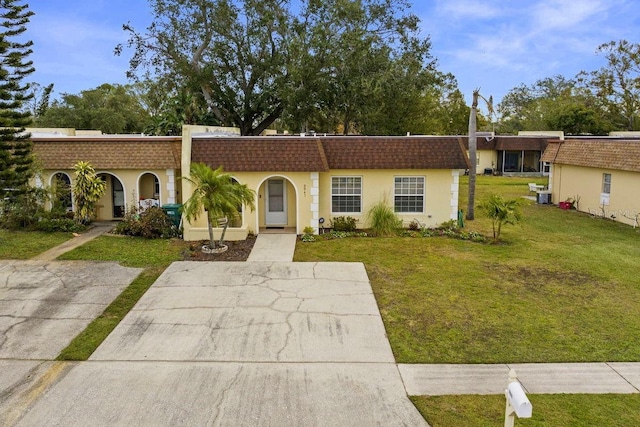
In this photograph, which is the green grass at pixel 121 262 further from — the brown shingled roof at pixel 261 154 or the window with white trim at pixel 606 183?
the window with white trim at pixel 606 183

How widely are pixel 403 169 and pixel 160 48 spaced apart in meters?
21.0

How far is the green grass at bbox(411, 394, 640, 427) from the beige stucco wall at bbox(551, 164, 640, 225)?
14873mm

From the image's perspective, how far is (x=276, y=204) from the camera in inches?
720

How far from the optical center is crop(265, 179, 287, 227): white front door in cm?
1814

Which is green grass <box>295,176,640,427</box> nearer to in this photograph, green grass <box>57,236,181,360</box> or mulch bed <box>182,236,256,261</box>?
mulch bed <box>182,236,256,261</box>

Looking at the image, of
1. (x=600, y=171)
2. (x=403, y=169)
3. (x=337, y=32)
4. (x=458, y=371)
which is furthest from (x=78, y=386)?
(x=337, y=32)

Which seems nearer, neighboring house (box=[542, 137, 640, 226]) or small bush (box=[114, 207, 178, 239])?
small bush (box=[114, 207, 178, 239])

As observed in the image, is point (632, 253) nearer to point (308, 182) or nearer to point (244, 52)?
point (308, 182)

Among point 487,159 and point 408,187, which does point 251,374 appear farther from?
point 487,159

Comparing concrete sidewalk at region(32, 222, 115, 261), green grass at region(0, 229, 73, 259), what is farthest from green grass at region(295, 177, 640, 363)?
green grass at region(0, 229, 73, 259)

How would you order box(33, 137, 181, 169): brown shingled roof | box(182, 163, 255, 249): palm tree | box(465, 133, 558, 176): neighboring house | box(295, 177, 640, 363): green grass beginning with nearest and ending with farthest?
1. box(295, 177, 640, 363): green grass
2. box(182, 163, 255, 249): palm tree
3. box(33, 137, 181, 169): brown shingled roof
4. box(465, 133, 558, 176): neighboring house

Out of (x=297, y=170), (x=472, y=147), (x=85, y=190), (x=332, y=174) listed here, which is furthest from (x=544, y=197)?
(x=85, y=190)

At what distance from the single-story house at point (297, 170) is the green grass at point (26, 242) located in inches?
93.4

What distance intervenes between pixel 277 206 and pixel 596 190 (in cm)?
1408
